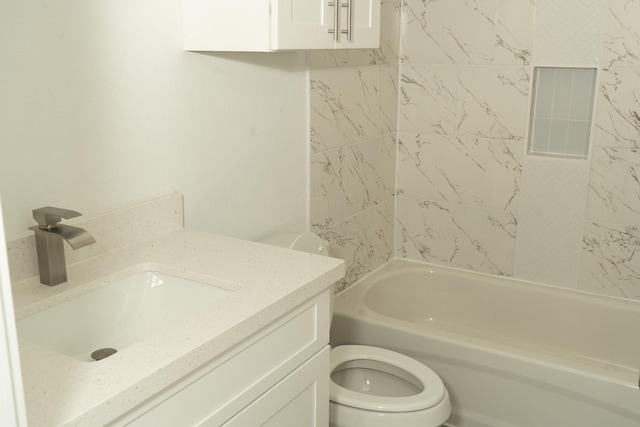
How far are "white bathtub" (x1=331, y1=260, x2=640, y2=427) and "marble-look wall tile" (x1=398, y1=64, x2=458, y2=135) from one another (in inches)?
26.5

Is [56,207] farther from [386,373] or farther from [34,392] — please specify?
[386,373]

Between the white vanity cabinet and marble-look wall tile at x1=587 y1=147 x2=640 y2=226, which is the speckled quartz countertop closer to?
the white vanity cabinet

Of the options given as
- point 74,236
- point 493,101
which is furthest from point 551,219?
point 74,236

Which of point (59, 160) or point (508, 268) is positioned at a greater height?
point (59, 160)

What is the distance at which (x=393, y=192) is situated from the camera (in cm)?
314

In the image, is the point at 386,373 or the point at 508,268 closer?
the point at 386,373

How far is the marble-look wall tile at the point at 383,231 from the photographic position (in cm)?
300

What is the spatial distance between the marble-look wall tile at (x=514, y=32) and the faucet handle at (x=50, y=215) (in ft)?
6.67

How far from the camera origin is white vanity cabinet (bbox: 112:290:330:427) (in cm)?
115

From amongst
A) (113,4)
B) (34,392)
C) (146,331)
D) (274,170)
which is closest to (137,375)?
(34,392)

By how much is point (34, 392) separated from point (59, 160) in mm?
645

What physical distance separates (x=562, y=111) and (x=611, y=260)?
0.66 m

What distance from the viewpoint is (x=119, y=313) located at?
1.50 m

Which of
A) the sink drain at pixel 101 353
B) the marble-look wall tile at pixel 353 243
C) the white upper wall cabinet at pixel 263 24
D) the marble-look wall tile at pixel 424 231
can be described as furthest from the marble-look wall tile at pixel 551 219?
the sink drain at pixel 101 353
